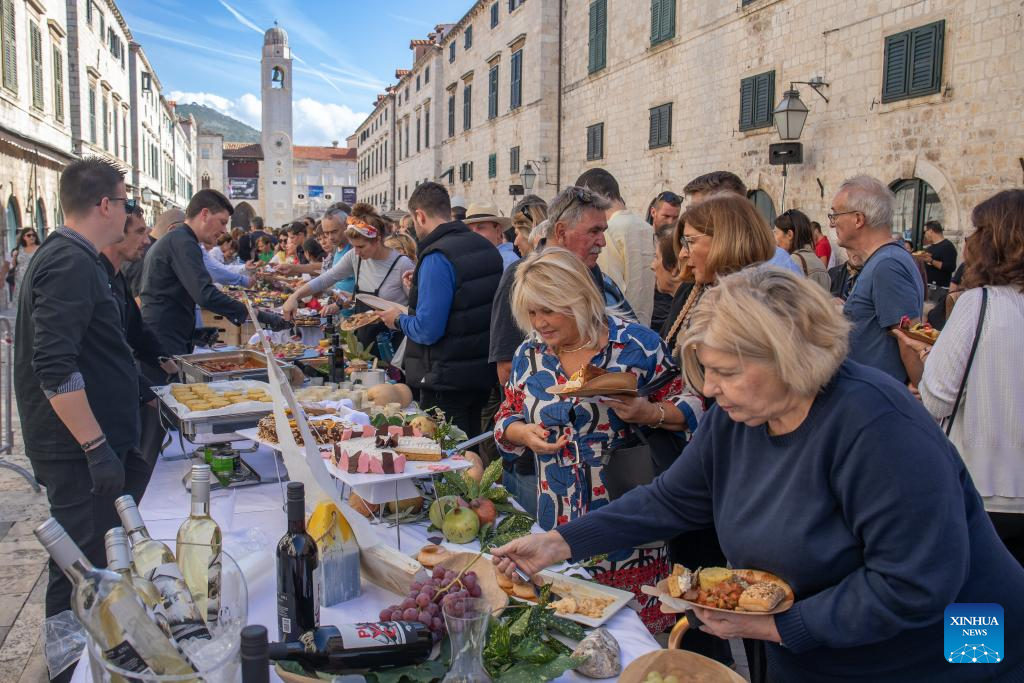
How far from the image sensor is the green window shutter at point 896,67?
10.0 m

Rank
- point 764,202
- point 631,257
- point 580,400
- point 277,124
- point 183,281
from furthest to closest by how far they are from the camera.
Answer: point 277,124
point 764,202
point 183,281
point 631,257
point 580,400

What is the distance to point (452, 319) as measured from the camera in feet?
14.7

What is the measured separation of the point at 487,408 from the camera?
4.98 m

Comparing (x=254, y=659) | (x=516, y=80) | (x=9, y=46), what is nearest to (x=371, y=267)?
(x=254, y=659)

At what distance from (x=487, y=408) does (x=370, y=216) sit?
195 centimetres

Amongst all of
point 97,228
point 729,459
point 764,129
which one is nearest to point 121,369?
point 97,228

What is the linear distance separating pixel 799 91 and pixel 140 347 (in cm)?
1077

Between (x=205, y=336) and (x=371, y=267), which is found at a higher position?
(x=371, y=267)

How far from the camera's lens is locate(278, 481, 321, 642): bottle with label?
1.85 meters

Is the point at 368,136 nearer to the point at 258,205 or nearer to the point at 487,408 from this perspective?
the point at 258,205

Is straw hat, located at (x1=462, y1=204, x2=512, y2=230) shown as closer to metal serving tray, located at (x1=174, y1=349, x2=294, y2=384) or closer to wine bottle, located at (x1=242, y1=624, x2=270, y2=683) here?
metal serving tray, located at (x1=174, y1=349, x2=294, y2=384)

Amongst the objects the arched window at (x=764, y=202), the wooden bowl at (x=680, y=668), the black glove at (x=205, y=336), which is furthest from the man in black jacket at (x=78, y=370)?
the arched window at (x=764, y=202)

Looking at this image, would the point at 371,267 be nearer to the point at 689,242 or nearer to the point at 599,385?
the point at 689,242

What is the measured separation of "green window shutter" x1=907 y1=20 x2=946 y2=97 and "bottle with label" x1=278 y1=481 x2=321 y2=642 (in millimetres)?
10367
